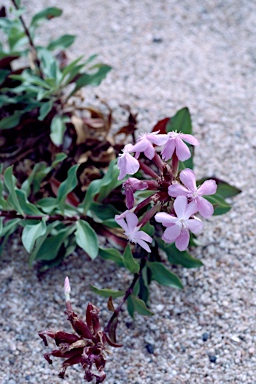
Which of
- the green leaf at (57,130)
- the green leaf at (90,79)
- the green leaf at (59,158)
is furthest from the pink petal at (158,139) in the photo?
the green leaf at (90,79)

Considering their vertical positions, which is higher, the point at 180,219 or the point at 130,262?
the point at 180,219

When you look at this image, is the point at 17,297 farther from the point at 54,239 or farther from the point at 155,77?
the point at 155,77

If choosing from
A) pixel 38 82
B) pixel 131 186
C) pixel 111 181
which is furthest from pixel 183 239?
pixel 38 82

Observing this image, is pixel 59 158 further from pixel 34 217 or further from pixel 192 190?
pixel 192 190

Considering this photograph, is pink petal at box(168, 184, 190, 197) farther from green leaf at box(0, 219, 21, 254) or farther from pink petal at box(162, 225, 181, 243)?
green leaf at box(0, 219, 21, 254)

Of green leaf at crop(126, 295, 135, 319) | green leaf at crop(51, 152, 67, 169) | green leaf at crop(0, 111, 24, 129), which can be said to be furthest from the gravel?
green leaf at crop(0, 111, 24, 129)

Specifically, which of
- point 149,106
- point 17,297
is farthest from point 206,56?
point 17,297
